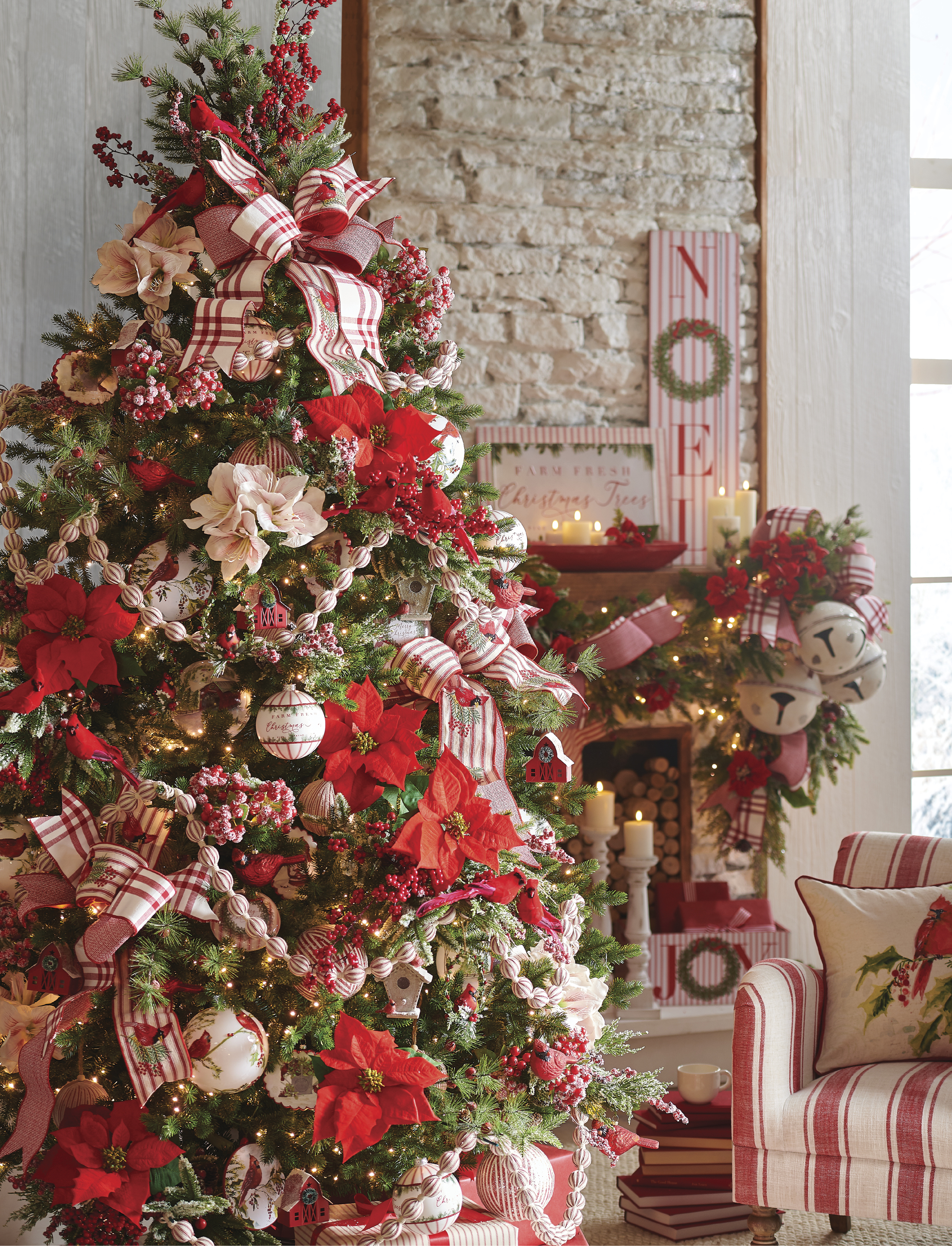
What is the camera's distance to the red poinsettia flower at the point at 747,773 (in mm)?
3010

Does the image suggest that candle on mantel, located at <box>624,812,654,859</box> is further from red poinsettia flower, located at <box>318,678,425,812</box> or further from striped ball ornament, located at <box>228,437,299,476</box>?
striped ball ornament, located at <box>228,437,299,476</box>

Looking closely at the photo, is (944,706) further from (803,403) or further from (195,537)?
(195,537)

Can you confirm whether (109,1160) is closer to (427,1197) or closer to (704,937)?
(427,1197)

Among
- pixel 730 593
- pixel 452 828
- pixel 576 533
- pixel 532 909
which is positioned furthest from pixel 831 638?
pixel 452 828

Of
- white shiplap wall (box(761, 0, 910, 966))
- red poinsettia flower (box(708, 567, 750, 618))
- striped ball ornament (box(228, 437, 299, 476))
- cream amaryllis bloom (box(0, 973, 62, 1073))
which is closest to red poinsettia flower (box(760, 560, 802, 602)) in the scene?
red poinsettia flower (box(708, 567, 750, 618))

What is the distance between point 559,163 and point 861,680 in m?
1.72

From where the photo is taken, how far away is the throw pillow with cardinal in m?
Answer: 2.12

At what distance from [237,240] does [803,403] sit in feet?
7.62

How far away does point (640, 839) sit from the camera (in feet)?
9.78

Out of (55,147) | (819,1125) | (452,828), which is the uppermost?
(55,147)

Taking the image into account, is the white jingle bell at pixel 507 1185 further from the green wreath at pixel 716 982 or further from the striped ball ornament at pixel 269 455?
the green wreath at pixel 716 982

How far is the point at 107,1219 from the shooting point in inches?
57.5

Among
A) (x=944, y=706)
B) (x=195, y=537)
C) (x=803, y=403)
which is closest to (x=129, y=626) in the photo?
(x=195, y=537)

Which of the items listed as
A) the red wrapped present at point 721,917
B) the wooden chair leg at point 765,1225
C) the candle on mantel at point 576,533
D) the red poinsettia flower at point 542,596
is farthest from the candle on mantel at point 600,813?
the wooden chair leg at point 765,1225
